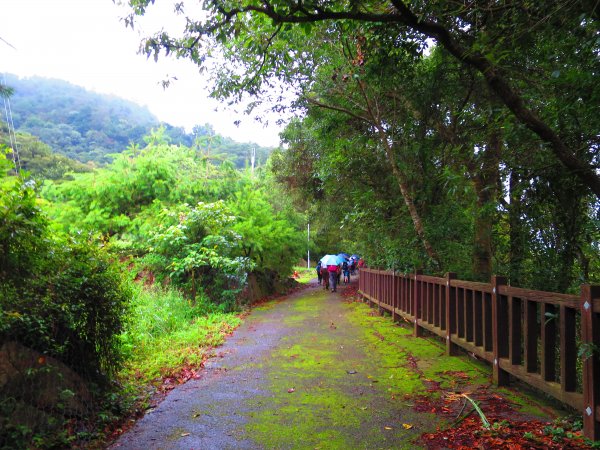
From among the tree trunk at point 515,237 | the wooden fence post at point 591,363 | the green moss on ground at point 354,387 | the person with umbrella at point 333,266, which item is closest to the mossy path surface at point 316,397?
the green moss on ground at point 354,387

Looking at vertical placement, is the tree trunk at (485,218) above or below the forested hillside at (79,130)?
below

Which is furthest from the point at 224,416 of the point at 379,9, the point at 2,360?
the point at 379,9

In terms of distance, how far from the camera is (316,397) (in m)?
4.98

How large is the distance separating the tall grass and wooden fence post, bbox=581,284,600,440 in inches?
183

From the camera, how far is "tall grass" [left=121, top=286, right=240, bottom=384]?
6.42m

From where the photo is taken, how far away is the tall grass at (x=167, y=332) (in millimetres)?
6422

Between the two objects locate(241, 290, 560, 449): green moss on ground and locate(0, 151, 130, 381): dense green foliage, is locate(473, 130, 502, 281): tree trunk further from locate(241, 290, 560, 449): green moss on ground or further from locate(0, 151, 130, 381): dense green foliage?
locate(0, 151, 130, 381): dense green foliage

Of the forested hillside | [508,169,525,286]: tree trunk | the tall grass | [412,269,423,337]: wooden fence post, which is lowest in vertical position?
the tall grass

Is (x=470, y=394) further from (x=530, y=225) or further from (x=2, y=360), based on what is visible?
(x=2, y=360)

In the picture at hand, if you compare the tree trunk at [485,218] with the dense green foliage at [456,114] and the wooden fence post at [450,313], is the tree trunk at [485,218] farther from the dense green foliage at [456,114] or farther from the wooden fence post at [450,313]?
the wooden fence post at [450,313]

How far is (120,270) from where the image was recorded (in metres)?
5.24

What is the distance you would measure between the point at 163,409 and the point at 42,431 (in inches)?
54.2

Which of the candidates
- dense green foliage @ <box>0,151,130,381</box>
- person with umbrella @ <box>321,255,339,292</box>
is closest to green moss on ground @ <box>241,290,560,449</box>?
dense green foliage @ <box>0,151,130,381</box>

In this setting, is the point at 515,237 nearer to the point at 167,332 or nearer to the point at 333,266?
the point at 167,332
